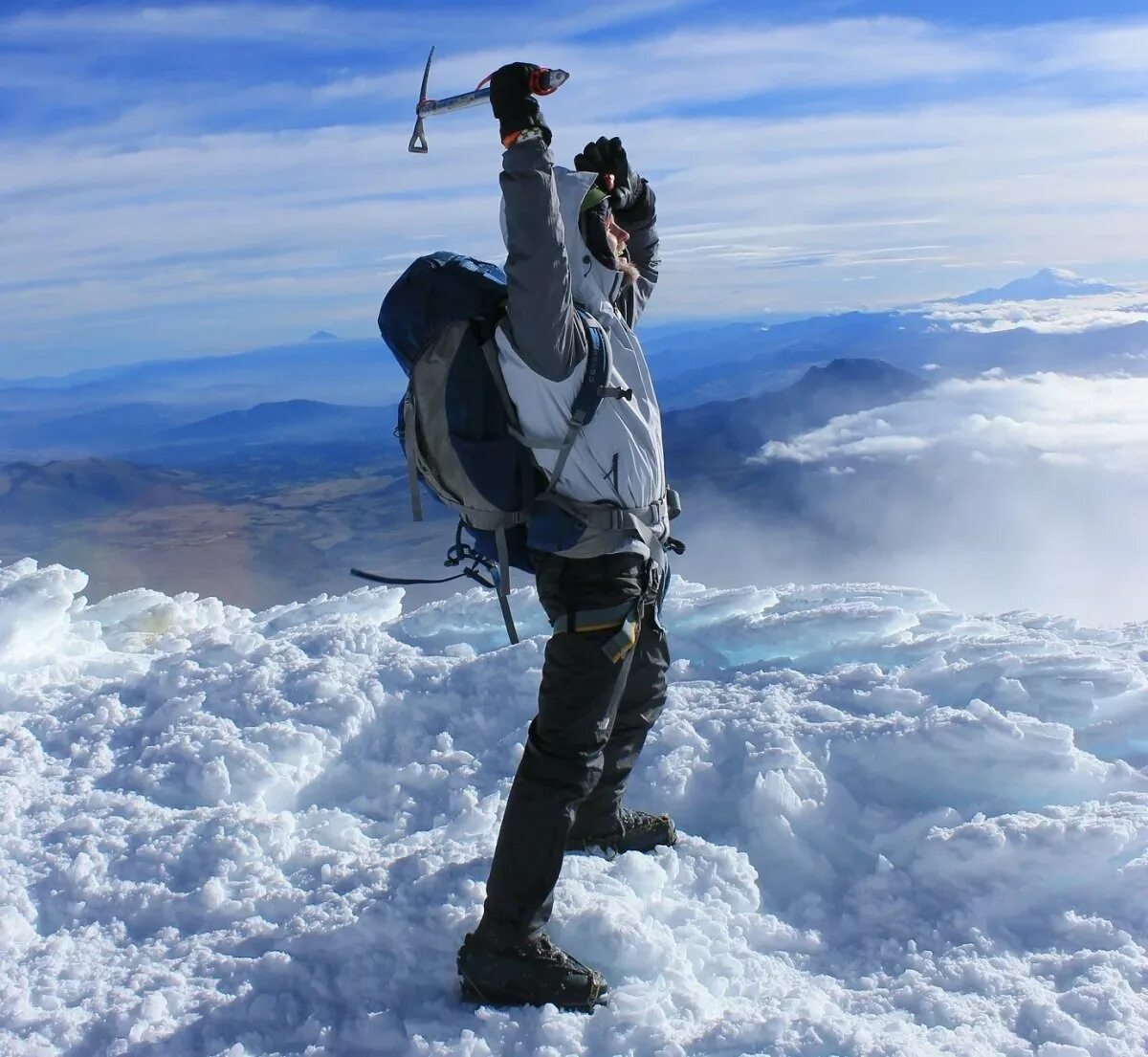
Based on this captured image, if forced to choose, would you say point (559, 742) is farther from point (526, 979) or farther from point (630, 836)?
point (630, 836)

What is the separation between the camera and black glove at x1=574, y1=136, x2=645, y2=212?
12.6 ft

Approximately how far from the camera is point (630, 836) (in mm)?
4266

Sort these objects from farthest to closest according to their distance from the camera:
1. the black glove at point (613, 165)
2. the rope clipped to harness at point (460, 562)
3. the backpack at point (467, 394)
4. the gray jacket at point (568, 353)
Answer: the black glove at point (613, 165), the rope clipped to harness at point (460, 562), the backpack at point (467, 394), the gray jacket at point (568, 353)

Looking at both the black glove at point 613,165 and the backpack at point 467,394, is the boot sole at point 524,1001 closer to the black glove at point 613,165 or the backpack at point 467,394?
the backpack at point 467,394

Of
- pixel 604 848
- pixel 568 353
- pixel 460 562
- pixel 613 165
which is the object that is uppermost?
pixel 613 165

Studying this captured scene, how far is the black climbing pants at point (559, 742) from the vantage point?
3.26 metres

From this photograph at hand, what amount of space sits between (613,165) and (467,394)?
138 cm

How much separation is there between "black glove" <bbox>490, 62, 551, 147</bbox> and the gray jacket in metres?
0.10

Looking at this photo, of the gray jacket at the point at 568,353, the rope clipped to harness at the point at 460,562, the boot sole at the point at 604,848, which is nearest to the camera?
the gray jacket at the point at 568,353

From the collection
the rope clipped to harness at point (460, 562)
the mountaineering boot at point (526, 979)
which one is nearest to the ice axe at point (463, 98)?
the rope clipped to harness at point (460, 562)

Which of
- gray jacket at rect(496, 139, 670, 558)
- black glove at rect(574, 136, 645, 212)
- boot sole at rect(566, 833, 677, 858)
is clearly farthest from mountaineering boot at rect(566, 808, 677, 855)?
black glove at rect(574, 136, 645, 212)

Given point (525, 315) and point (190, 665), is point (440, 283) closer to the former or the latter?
point (525, 315)

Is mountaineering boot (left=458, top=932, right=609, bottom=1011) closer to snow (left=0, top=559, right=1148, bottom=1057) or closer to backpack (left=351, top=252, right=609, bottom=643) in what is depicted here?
snow (left=0, top=559, right=1148, bottom=1057)

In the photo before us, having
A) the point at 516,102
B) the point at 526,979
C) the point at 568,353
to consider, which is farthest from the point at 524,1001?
the point at 516,102
